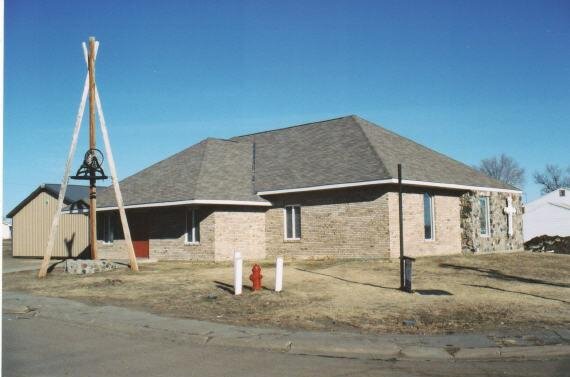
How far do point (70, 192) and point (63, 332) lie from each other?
28.5 meters

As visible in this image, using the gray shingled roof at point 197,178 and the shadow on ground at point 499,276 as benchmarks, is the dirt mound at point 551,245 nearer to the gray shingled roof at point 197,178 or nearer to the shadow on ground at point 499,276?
the shadow on ground at point 499,276

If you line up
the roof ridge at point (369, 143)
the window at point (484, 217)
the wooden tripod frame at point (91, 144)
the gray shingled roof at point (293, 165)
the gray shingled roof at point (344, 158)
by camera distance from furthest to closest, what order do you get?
the window at point (484, 217) < the gray shingled roof at point (293, 165) < the gray shingled roof at point (344, 158) < the roof ridge at point (369, 143) < the wooden tripod frame at point (91, 144)

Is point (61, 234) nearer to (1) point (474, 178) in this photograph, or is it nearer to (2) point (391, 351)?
(1) point (474, 178)

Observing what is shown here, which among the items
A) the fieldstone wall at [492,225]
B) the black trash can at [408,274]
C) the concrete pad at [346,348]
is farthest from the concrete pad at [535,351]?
the fieldstone wall at [492,225]

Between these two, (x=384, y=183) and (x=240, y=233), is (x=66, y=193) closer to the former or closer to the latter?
(x=240, y=233)

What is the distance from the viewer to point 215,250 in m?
24.2

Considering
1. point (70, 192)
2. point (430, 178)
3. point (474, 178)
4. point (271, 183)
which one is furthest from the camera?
point (70, 192)

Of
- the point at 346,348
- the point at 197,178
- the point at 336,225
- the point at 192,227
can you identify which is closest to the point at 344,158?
the point at 336,225

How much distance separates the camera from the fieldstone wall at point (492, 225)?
2583cm

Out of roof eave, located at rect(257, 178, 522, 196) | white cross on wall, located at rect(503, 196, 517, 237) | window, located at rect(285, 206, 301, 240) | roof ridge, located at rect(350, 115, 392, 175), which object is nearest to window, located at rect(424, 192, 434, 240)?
roof eave, located at rect(257, 178, 522, 196)

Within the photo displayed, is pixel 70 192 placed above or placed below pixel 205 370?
above

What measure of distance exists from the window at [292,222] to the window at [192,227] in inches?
156

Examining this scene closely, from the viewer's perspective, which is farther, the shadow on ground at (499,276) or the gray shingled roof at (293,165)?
the gray shingled roof at (293,165)

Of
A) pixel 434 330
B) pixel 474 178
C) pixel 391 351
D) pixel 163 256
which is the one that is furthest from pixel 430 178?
pixel 391 351
